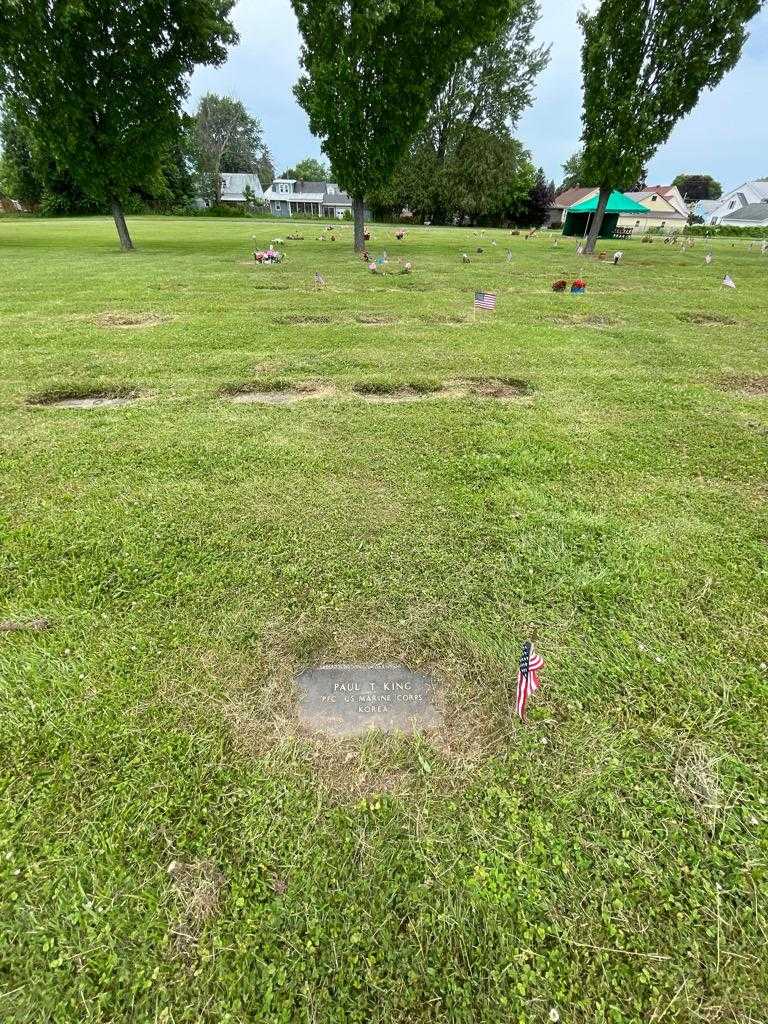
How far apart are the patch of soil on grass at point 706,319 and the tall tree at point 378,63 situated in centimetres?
1072

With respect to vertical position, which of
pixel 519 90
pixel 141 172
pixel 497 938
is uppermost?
pixel 519 90

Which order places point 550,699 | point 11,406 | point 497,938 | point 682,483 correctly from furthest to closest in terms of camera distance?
point 11,406
point 682,483
point 550,699
point 497,938

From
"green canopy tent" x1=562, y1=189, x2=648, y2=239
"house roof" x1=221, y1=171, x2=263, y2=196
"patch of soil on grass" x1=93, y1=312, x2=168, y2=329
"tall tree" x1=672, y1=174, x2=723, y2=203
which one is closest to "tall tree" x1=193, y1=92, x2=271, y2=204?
"house roof" x1=221, y1=171, x2=263, y2=196

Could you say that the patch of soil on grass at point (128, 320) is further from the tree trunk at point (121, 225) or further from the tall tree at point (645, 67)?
the tall tree at point (645, 67)

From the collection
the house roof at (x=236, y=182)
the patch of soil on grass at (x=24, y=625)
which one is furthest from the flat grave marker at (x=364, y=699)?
the house roof at (x=236, y=182)

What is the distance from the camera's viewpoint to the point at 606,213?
36.2 metres

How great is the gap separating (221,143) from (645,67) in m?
69.3

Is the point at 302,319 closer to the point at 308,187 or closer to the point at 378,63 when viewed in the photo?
the point at 378,63

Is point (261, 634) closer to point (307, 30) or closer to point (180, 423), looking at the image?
point (180, 423)

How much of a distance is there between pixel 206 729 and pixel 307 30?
760 inches

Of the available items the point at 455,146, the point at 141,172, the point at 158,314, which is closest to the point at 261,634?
the point at 158,314

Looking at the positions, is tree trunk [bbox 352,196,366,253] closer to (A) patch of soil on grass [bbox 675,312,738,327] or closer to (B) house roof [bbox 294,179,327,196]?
(A) patch of soil on grass [bbox 675,312,738,327]

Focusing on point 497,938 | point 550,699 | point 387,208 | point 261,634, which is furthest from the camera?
point 387,208

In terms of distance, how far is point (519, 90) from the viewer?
133ft
